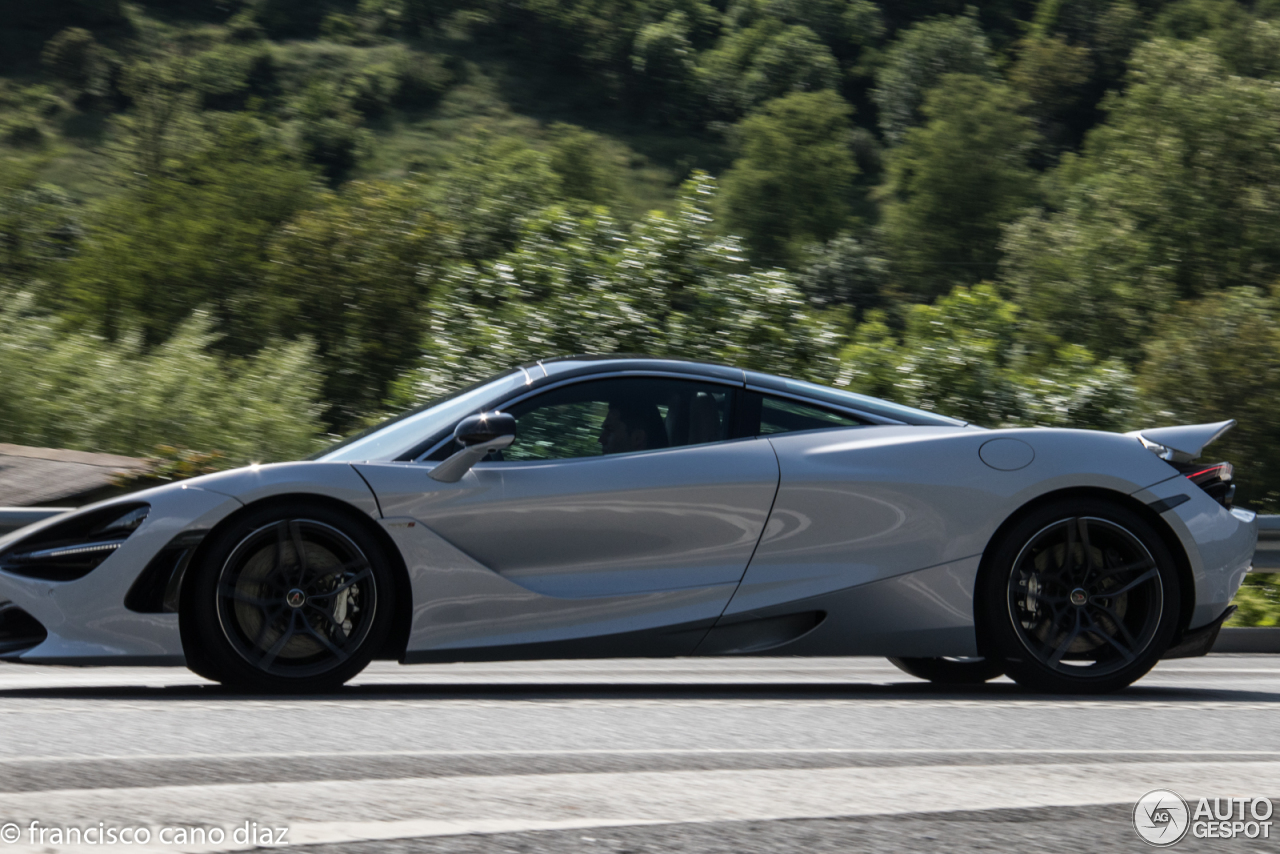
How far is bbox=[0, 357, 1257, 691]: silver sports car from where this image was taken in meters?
4.77

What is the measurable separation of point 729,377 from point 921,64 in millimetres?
103328

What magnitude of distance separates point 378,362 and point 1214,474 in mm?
32984

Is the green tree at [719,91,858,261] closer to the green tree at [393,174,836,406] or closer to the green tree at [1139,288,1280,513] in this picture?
the green tree at [1139,288,1280,513]

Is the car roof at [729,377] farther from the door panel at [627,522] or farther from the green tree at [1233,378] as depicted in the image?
the green tree at [1233,378]

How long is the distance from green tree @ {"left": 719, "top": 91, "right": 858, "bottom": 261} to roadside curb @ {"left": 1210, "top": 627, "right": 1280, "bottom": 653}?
2932 inches

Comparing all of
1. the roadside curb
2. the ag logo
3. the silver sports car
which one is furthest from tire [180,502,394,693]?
the roadside curb

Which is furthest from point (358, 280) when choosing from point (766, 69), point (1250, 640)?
point (766, 69)

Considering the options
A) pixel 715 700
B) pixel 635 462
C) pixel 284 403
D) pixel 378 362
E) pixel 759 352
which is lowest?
pixel 378 362

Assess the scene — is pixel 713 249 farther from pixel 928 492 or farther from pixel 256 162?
pixel 256 162

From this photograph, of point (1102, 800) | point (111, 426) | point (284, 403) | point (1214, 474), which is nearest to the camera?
point (1102, 800)

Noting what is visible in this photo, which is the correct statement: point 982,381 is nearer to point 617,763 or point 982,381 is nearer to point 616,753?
point 616,753

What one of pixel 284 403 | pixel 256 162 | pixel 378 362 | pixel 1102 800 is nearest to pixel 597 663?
pixel 1102 800

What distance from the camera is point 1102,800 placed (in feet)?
10.9

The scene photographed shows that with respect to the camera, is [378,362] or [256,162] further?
[256,162]
